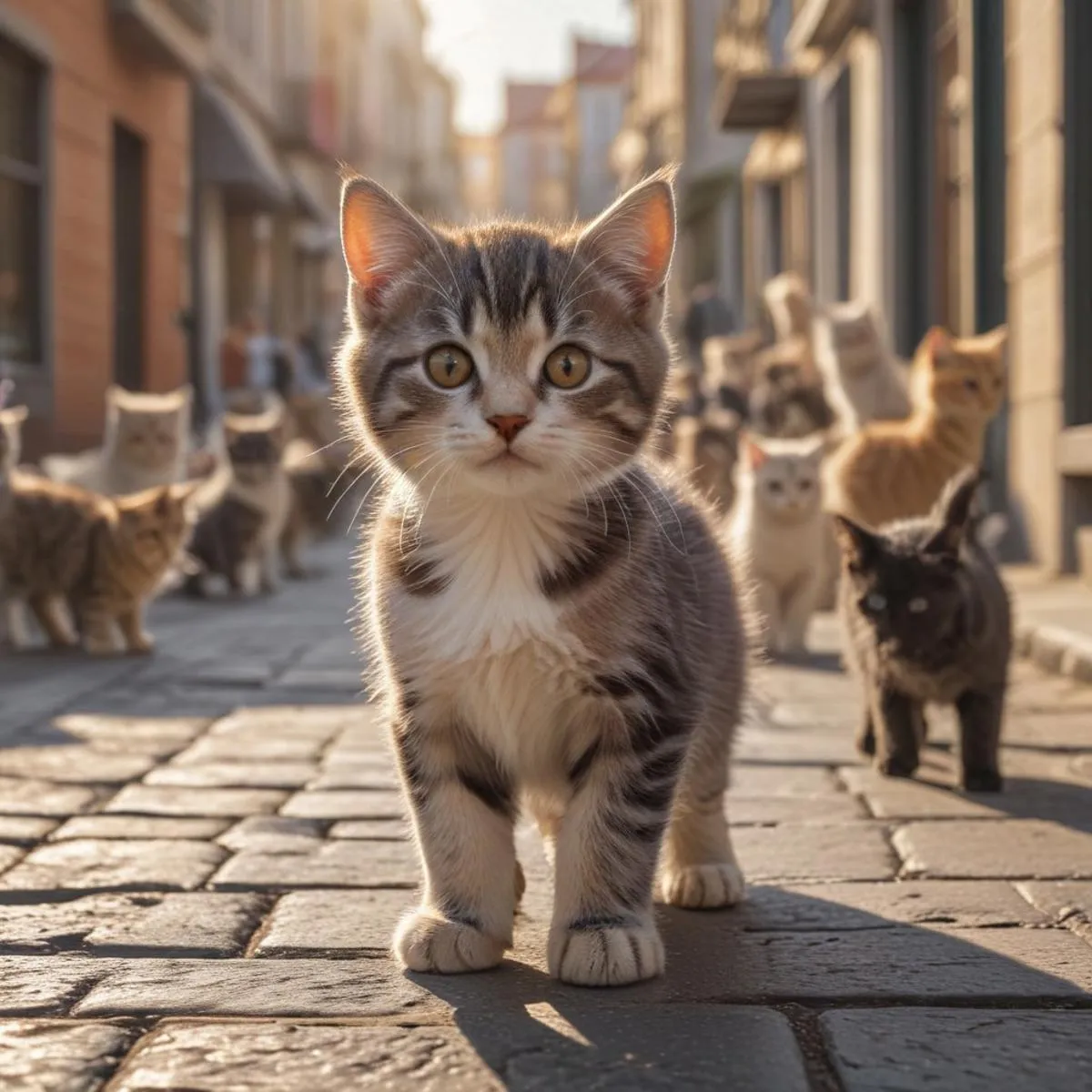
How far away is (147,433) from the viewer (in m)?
9.89

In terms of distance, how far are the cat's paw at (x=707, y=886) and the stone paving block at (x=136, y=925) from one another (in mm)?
850

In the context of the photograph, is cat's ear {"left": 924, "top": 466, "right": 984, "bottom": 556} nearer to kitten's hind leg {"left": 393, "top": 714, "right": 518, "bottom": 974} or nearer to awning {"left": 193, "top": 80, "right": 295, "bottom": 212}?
kitten's hind leg {"left": 393, "top": 714, "right": 518, "bottom": 974}

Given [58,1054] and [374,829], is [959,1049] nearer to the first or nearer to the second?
[58,1054]

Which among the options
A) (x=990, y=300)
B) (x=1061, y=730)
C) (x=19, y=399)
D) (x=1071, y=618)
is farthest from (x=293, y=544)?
(x=1061, y=730)

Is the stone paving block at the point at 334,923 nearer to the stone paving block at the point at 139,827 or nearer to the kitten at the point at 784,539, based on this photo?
the stone paving block at the point at 139,827

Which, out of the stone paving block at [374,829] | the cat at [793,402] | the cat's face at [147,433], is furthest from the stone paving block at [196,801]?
the cat at [793,402]

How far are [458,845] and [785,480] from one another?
15.2ft

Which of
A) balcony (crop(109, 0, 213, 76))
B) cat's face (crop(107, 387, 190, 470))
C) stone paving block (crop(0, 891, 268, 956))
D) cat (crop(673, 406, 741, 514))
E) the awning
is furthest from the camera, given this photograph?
the awning

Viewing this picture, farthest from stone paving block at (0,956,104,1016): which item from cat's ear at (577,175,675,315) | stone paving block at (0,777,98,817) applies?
cat's ear at (577,175,675,315)

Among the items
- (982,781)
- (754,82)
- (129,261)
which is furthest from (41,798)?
(754,82)

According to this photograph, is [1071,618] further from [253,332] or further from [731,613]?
[253,332]

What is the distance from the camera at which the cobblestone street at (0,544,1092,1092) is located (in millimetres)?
2346

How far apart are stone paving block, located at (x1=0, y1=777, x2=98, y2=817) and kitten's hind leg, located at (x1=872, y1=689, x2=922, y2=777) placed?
7.10ft

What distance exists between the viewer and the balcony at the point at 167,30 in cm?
1470
